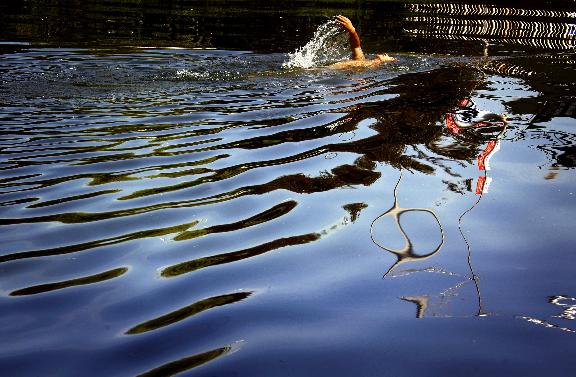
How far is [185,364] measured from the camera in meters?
2.46

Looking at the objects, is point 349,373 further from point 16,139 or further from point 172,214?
point 16,139

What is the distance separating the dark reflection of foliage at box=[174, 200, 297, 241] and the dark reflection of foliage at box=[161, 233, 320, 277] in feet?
0.94

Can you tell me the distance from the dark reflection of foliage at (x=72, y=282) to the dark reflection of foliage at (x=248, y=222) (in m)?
0.47

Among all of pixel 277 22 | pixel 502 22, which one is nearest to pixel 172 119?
pixel 277 22

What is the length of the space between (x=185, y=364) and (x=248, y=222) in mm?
1482

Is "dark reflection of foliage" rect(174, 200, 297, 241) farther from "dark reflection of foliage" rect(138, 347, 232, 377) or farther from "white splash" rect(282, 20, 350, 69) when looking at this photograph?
"white splash" rect(282, 20, 350, 69)

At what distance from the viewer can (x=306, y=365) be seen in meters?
2.48

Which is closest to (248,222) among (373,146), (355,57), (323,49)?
(373,146)

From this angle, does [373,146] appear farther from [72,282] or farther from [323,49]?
[323,49]

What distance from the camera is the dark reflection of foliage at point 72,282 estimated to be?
302 cm

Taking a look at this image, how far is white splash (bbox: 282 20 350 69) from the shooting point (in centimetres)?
1125

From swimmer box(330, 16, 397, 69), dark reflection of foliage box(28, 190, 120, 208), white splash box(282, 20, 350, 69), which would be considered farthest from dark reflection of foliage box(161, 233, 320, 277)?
white splash box(282, 20, 350, 69)

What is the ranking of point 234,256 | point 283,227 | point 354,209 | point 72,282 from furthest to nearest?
point 354,209, point 283,227, point 234,256, point 72,282

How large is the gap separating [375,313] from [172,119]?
3.93 metres
